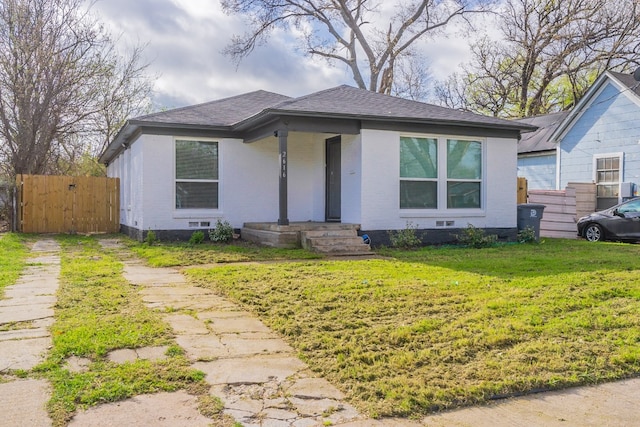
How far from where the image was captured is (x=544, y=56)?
27250 mm

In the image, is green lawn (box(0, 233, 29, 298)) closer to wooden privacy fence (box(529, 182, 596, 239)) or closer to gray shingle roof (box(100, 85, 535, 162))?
gray shingle roof (box(100, 85, 535, 162))

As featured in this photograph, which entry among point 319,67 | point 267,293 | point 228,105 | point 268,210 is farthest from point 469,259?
point 319,67

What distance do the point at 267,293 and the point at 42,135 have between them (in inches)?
596

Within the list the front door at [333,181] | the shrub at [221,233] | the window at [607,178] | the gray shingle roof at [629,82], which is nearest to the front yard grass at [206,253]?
the shrub at [221,233]

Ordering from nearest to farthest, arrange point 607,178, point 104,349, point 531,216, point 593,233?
point 104,349 → point 531,216 → point 593,233 → point 607,178

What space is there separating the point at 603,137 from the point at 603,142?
150 millimetres

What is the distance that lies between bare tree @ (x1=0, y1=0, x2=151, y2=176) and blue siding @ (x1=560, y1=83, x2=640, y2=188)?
1604 cm

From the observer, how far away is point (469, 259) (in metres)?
9.05

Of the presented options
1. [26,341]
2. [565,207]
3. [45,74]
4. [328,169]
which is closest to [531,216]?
[565,207]

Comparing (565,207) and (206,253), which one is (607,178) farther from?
(206,253)

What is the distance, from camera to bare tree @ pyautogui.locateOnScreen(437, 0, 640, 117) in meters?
24.3

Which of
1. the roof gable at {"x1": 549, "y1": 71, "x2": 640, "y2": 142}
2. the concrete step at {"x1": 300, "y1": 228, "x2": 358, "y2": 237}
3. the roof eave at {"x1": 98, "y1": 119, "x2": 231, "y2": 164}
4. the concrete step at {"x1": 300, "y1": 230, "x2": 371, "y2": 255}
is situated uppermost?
the roof gable at {"x1": 549, "y1": 71, "x2": 640, "y2": 142}

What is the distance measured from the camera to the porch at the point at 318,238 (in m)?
10.1

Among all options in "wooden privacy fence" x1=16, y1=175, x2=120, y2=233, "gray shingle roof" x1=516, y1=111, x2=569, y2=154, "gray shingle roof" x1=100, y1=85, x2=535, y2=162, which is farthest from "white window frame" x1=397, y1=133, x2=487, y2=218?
"wooden privacy fence" x1=16, y1=175, x2=120, y2=233
